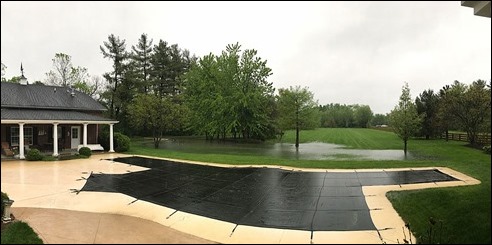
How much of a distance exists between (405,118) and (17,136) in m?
29.7

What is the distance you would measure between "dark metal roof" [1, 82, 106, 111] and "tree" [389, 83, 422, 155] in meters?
25.0

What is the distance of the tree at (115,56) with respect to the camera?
41062mm

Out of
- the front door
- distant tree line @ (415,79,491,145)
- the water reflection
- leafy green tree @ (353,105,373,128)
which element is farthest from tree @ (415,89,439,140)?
leafy green tree @ (353,105,373,128)

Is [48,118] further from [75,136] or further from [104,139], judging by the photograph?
[104,139]

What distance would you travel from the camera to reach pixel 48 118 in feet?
67.9

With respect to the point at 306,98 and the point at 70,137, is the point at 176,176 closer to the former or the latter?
the point at 70,137

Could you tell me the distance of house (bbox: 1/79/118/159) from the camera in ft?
67.4

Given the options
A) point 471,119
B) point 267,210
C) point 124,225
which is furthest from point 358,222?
point 471,119

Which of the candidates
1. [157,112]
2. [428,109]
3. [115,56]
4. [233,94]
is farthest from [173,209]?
[428,109]

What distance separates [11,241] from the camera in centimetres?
604

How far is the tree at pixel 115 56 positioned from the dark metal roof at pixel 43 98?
15100 millimetres

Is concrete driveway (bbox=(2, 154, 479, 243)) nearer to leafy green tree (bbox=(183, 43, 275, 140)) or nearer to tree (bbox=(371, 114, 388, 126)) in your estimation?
leafy green tree (bbox=(183, 43, 275, 140))

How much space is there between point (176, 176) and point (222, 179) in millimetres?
2245

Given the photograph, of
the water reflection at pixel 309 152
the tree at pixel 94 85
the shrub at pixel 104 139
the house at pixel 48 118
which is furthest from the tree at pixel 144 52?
the shrub at pixel 104 139
